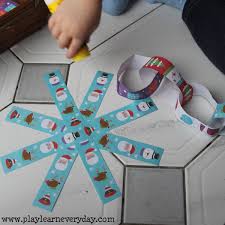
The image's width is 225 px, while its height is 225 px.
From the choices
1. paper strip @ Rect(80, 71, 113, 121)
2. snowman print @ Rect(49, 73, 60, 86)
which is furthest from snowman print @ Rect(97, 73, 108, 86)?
snowman print @ Rect(49, 73, 60, 86)

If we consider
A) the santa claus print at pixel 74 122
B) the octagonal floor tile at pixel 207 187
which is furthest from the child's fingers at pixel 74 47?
the octagonal floor tile at pixel 207 187

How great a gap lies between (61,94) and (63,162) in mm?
183

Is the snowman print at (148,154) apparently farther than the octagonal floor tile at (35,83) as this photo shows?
No

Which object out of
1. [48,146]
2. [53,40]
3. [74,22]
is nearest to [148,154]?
[48,146]

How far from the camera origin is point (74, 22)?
0.62 meters

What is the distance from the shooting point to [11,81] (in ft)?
3.01

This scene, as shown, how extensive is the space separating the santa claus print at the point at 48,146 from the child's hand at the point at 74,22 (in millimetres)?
249

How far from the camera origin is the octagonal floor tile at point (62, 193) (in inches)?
28.5

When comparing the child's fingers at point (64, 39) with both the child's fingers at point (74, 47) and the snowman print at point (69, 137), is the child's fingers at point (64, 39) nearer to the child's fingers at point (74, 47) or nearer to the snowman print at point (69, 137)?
the child's fingers at point (74, 47)

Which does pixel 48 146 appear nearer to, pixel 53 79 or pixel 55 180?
pixel 55 180

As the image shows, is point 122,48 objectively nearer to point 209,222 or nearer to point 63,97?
point 63,97

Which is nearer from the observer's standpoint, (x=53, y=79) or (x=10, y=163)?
(x=10, y=163)

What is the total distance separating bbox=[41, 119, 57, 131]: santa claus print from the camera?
2.72 ft

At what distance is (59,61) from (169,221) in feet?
1.61
